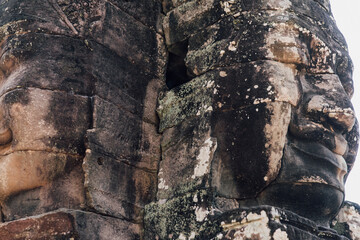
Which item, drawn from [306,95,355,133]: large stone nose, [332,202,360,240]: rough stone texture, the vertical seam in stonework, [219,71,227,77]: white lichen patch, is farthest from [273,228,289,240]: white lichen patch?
the vertical seam in stonework

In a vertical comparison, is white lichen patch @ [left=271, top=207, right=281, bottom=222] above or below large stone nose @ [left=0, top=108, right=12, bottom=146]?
below

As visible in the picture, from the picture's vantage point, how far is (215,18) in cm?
492

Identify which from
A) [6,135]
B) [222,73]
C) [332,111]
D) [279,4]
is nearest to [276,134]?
[332,111]

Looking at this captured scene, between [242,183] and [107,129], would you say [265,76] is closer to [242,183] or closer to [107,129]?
[242,183]

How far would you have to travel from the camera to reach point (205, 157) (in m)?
4.33

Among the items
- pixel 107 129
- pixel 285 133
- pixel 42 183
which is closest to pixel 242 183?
pixel 285 133

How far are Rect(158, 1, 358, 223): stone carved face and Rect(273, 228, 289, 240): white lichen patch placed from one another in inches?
21.0

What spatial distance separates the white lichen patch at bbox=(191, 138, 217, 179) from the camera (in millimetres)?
4281

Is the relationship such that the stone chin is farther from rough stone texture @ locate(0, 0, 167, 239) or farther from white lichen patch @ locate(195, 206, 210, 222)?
white lichen patch @ locate(195, 206, 210, 222)

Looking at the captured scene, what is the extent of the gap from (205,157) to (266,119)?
49 cm

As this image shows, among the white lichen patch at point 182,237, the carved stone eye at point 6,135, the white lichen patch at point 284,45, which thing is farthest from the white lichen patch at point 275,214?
the carved stone eye at point 6,135

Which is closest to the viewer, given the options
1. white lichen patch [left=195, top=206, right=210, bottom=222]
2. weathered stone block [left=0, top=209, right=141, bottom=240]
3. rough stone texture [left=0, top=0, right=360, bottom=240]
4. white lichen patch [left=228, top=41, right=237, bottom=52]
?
weathered stone block [left=0, top=209, right=141, bottom=240]

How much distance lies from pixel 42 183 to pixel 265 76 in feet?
5.56

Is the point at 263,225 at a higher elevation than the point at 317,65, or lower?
lower
